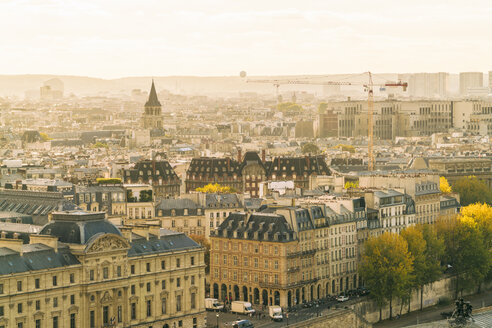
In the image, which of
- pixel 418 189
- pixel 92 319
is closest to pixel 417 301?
pixel 418 189

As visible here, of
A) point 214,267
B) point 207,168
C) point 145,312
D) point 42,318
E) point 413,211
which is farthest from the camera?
point 207,168

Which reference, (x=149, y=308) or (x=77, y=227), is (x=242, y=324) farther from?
(x=77, y=227)

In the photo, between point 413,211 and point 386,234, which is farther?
point 413,211

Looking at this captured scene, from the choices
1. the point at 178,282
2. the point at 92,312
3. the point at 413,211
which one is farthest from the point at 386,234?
the point at 92,312

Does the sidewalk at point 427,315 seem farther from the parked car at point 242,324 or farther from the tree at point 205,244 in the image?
the tree at point 205,244

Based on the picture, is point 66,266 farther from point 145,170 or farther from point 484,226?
point 145,170
